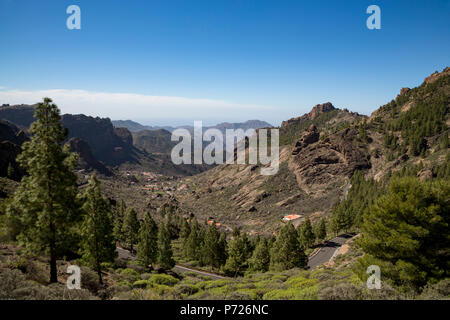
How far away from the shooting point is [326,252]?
46781mm

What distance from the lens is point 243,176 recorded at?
458ft

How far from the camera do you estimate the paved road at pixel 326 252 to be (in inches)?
1641

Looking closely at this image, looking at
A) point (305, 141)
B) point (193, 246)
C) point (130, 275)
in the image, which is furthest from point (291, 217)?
point (130, 275)

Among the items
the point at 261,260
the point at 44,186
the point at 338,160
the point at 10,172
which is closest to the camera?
the point at 44,186

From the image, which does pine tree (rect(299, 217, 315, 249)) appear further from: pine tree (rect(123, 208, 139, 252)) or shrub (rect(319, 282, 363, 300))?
shrub (rect(319, 282, 363, 300))

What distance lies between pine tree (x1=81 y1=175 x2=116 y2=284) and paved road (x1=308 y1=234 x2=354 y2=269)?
33.5 metres

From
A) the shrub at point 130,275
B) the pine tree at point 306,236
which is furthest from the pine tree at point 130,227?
the pine tree at point 306,236

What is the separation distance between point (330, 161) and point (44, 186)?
11156 centimetres

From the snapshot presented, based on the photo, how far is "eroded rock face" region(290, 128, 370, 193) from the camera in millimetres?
97938

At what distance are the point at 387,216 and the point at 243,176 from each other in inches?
4979

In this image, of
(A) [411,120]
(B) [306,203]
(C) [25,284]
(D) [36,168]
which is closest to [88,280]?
(C) [25,284]

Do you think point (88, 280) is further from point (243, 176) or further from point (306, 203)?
point (243, 176)

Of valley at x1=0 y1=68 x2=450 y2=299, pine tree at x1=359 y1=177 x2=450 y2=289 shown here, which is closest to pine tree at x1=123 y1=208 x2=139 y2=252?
valley at x1=0 y1=68 x2=450 y2=299

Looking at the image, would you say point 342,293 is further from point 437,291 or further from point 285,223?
point 285,223
